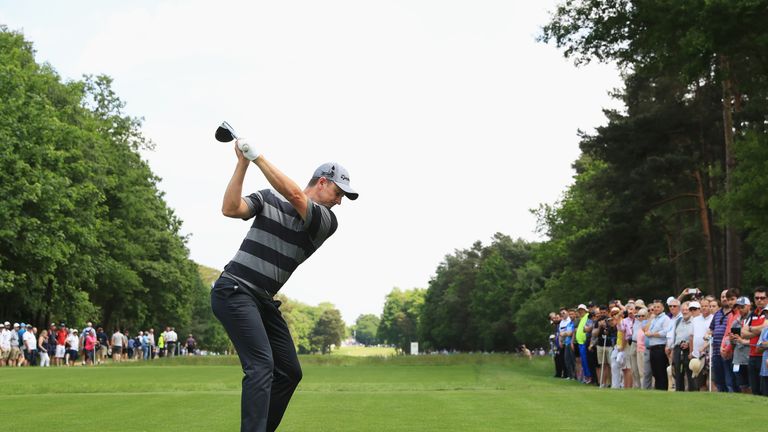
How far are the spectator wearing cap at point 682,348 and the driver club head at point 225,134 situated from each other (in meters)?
16.0

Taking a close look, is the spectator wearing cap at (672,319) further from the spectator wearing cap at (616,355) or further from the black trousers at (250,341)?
the black trousers at (250,341)

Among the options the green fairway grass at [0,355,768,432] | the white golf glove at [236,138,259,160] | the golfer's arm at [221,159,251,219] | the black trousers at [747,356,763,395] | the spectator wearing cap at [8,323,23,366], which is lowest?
the green fairway grass at [0,355,768,432]

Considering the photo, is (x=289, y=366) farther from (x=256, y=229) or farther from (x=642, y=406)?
(x=642, y=406)

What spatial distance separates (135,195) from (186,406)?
59022 mm

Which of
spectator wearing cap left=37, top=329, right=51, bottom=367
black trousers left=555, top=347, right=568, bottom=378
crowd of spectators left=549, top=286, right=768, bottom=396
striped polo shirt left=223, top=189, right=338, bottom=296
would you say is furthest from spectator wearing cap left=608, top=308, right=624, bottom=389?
spectator wearing cap left=37, top=329, right=51, bottom=367

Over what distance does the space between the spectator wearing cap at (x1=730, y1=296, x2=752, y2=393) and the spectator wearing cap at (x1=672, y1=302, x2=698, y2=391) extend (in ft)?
4.68

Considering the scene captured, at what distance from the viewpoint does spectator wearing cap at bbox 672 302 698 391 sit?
21016 millimetres

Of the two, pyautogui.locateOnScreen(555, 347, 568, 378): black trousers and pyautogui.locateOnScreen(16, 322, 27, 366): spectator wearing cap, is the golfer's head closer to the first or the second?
pyautogui.locateOnScreen(555, 347, 568, 378): black trousers

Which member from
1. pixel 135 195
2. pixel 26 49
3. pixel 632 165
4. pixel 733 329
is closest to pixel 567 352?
pixel 733 329

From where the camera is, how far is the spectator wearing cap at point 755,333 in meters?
18.3

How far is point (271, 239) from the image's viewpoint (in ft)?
24.0

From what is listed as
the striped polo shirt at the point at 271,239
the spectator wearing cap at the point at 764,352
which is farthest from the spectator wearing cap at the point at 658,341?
the striped polo shirt at the point at 271,239

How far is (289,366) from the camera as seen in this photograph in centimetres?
774

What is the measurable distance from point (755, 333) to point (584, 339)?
8786 mm
